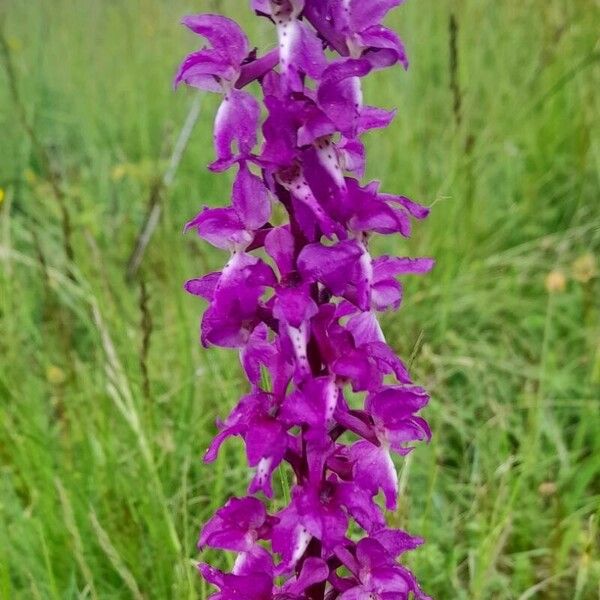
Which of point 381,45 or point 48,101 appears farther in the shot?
point 48,101

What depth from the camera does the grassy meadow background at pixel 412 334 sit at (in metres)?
1.88

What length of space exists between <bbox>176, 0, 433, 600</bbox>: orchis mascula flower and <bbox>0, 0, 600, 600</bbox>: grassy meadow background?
16.0 inches

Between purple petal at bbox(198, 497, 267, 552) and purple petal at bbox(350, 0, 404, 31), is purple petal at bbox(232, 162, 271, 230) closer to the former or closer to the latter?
purple petal at bbox(350, 0, 404, 31)

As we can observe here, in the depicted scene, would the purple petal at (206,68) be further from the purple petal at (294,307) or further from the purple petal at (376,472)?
the purple petal at (376,472)

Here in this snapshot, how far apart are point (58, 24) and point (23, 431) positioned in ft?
15.4

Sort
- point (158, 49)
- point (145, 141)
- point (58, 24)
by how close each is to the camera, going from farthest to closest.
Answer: point (58, 24) < point (158, 49) < point (145, 141)

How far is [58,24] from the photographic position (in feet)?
20.0

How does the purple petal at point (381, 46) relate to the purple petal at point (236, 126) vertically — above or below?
above

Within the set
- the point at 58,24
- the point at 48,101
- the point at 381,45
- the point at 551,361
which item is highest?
the point at 58,24

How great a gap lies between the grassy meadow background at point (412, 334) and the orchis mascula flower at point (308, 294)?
0.41 meters

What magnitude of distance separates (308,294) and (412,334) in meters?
1.68

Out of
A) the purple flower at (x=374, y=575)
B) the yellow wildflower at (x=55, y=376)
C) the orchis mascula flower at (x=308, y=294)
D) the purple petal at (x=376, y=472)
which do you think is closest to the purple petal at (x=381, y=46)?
the orchis mascula flower at (x=308, y=294)

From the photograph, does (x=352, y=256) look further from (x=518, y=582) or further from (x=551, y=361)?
(x=551, y=361)

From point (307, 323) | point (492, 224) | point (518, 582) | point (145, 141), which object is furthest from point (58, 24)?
point (307, 323)
